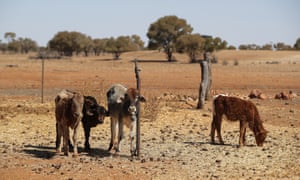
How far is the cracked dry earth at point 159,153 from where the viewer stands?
12.1 meters

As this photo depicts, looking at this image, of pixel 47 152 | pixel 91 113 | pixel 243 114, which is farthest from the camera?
pixel 243 114

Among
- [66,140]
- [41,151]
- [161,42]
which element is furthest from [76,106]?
[161,42]

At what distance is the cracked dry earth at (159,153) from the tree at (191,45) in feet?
160

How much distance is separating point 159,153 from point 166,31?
6885 cm

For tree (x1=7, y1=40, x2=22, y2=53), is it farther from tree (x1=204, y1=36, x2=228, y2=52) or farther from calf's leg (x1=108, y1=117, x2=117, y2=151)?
calf's leg (x1=108, y1=117, x2=117, y2=151)

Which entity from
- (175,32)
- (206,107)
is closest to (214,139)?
(206,107)

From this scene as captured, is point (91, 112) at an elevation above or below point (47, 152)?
above

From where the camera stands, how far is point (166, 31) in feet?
270

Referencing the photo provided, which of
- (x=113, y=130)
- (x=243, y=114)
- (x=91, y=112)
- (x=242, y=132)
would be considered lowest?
(x=242, y=132)

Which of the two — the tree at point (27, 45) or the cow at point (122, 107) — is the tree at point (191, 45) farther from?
the tree at point (27, 45)

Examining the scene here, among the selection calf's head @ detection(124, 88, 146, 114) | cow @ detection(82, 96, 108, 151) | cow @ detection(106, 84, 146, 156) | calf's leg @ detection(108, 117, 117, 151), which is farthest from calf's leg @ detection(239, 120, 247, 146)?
cow @ detection(82, 96, 108, 151)

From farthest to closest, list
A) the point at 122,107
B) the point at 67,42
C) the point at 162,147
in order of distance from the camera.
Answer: the point at 67,42, the point at 162,147, the point at 122,107

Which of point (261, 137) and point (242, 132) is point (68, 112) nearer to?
point (242, 132)

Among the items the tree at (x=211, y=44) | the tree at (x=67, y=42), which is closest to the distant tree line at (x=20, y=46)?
the tree at (x=67, y=42)
